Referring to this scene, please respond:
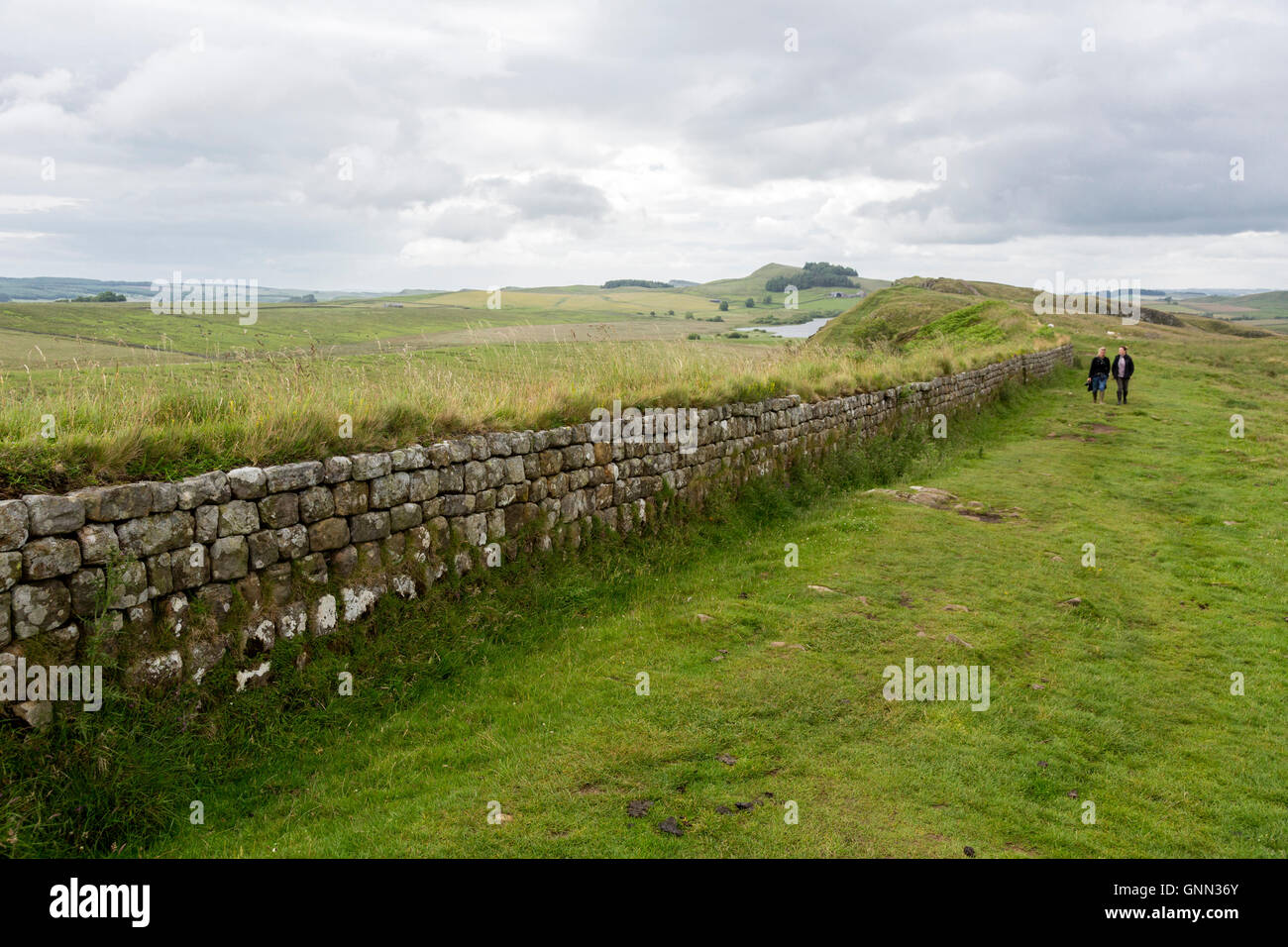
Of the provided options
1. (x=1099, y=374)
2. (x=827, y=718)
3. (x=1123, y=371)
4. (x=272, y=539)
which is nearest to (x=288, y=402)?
(x=272, y=539)

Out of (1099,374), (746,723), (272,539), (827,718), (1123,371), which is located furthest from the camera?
(1099,374)

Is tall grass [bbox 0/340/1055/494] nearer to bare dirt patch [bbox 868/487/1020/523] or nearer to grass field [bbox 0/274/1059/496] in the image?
grass field [bbox 0/274/1059/496]

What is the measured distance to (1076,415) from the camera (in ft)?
77.4

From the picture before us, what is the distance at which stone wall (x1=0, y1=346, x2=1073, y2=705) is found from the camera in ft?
16.5

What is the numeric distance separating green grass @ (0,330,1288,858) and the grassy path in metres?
0.02

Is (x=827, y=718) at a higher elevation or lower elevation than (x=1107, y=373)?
lower

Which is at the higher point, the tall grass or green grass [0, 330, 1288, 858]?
the tall grass

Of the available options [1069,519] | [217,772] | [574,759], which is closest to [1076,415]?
[1069,519]

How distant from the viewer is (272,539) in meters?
6.25

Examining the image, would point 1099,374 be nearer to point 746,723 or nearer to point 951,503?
point 951,503

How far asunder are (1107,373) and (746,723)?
24847mm

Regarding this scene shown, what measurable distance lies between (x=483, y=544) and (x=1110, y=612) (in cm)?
668

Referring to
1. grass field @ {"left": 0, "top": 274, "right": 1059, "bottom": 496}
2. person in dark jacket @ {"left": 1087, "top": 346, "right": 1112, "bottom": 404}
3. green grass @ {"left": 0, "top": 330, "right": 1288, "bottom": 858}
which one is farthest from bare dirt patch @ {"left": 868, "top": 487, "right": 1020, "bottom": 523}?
person in dark jacket @ {"left": 1087, "top": 346, "right": 1112, "bottom": 404}
